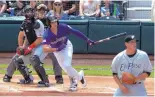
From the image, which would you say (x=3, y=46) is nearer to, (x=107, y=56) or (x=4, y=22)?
(x=4, y=22)

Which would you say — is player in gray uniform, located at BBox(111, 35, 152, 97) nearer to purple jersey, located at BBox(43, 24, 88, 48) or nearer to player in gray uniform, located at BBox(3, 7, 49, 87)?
purple jersey, located at BBox(43, 24, 88, 48)

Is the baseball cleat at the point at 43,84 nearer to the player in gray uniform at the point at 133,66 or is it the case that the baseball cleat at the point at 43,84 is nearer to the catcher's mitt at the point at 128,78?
the player in gray uniform at the point at 133,66

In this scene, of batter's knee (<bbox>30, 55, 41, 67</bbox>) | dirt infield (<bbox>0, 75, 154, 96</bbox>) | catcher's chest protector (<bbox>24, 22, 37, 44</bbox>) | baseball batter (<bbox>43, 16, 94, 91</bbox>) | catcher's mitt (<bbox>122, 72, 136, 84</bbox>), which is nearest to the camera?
catcher's mitt (<bbox>122, 72, 136, 84</bbox>)

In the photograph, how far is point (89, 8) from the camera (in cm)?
1552

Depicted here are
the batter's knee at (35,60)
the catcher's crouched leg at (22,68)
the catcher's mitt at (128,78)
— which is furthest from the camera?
the catcher's crouched leg at (22,68)

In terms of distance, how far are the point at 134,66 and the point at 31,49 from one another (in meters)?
Result: 3.68

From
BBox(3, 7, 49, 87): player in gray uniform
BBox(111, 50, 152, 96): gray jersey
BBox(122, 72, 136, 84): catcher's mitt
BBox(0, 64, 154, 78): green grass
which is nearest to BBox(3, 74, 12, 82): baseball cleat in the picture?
BBox(3, 7, 49, 87): player in gray uniform

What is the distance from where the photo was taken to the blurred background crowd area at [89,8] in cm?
1518

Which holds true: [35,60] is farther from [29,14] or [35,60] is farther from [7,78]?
[7,78]

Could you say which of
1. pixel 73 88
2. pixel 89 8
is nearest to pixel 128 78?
pixel 73 88

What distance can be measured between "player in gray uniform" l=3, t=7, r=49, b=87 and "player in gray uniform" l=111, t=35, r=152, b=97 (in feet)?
10.6

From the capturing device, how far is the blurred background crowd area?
15.2 m

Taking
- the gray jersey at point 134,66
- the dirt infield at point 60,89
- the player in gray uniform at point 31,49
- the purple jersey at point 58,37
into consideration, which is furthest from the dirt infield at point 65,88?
the gray jersey at point 134,66

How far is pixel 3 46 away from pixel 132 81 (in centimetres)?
870
